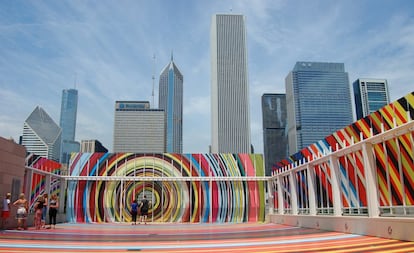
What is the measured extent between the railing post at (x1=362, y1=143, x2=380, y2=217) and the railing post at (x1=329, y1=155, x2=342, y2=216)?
2222 millimetres

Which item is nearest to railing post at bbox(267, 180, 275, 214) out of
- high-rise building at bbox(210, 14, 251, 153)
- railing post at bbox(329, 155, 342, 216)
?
railing post at bbox(329, 155, 342, 216)

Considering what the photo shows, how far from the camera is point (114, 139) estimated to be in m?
A: 200

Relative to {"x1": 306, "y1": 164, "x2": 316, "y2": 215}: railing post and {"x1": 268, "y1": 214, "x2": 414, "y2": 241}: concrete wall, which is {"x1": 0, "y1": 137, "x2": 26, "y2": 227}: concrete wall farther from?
{"x1": 306, "y1": 164, "x2": 316, "y2": 215}: railing post

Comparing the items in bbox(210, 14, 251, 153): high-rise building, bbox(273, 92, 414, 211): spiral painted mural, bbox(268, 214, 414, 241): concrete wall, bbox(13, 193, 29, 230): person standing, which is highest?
bbox(210, 14, 251, 153): high-rise building

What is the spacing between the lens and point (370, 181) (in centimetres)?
959

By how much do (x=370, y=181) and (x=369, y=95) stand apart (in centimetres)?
19932

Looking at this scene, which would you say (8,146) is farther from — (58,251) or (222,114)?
(222,114)

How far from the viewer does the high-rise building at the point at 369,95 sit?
18812 centimetres

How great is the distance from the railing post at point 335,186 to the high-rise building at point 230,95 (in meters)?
144

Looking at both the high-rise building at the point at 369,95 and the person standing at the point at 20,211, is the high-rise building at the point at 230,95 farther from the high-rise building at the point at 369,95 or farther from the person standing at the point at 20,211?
the person standing at the point at 20,211

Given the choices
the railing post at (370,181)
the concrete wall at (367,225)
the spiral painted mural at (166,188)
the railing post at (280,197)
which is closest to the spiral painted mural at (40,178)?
the spiral painted mural at (166,188)

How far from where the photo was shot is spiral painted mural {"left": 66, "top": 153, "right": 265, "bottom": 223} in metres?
20.6

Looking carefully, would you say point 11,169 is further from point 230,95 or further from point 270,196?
point 230,95

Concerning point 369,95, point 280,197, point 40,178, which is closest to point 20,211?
point 40,178
